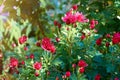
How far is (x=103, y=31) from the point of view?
13.5 ft

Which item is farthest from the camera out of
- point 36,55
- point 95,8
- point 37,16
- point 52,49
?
point 37,16

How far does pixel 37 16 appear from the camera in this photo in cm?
473

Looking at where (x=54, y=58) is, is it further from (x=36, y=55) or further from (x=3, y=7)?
(x=3, y=7)

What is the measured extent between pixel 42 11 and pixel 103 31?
0.98 m

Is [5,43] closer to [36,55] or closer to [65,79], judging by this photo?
[36,55]

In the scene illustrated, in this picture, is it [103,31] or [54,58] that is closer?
[54,58]

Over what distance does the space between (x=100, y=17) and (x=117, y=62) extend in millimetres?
848

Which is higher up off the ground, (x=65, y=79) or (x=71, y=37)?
(x=71, y=37)

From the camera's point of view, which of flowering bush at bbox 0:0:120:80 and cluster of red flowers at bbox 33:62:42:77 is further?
flowering bush at bbox 0:0:120:80

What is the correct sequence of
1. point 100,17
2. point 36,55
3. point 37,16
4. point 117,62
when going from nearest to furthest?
1. point 117,62
2. point 36,55
3. point 100,17
4. point 37,16

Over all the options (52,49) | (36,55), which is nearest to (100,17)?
(36,55)

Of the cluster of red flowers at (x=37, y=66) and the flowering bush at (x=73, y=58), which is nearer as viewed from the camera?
the cluster of red flowers at (x=37, y=66)

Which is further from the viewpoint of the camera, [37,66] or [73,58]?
[73,58]

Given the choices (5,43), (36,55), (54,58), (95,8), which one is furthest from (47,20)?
(54,58)
